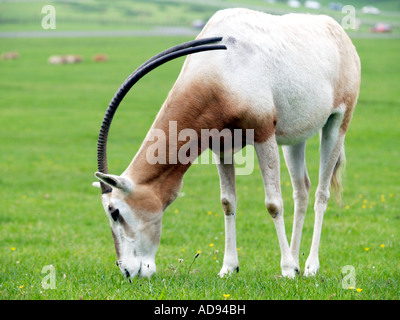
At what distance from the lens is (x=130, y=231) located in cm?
545

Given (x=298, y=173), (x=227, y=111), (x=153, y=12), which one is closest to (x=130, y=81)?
(x=227, y=111)

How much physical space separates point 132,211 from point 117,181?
1.23 ft

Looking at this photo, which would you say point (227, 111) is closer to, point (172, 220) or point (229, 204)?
point (229, 204)

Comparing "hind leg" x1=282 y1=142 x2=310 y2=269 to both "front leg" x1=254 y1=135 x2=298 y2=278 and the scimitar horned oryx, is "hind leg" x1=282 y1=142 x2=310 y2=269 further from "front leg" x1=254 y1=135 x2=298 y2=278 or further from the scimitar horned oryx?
"front leg" x1=254 y1=135 x2=298 y2=278

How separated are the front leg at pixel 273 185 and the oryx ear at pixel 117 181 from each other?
130cm

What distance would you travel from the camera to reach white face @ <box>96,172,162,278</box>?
5418 mm

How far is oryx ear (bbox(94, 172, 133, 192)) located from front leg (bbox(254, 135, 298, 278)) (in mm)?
1299

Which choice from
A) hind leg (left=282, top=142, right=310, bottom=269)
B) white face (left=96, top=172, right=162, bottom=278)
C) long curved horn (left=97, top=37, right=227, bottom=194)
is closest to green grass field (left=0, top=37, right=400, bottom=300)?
white face (left=96, top=172, right=162, bottom=278)

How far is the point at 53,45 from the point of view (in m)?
61.4

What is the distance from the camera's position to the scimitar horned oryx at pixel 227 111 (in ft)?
17.9

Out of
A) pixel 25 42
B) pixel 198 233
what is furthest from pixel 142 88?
pixel 25 42

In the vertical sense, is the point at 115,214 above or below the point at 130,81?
below

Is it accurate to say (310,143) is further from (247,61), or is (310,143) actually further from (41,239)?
(247,61)

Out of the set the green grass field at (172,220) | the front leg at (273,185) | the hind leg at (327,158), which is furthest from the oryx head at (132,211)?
the hind leg at (327,158)
